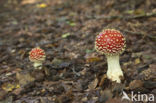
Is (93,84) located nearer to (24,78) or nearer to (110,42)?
(110,42)

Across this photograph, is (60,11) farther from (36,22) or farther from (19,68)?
(19,68)

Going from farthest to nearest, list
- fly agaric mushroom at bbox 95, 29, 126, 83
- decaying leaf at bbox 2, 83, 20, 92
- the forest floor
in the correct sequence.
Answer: decaying leaf at bbox 2, 83, 20, 92
the forest floor
fly agaric mushroom at bbox 95, 29, 126, 83

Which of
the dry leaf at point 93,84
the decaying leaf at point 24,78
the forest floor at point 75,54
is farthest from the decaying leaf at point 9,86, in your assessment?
the dry leaf at point 93,84

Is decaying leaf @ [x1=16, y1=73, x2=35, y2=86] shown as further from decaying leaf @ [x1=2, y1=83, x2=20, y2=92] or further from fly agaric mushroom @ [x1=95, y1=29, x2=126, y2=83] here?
fly agaric mushroom @ [x1=95, y1=29, x2=126, y2=83]

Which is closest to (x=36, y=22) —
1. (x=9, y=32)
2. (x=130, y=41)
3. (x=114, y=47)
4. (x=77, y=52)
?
(x=9, y=32)

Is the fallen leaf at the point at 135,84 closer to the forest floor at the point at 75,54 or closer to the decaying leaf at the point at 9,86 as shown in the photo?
the forest floor at the point at 75,54

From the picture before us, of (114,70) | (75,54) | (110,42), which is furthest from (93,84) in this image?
(75,54)

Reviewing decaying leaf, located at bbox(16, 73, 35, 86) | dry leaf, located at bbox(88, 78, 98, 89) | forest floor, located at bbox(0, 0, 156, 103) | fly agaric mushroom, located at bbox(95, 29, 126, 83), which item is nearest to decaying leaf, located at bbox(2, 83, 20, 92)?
forest floor, located at bbox(0, 0, 156, 103)

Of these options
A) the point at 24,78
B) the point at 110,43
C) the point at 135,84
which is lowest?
the point at 135,84
